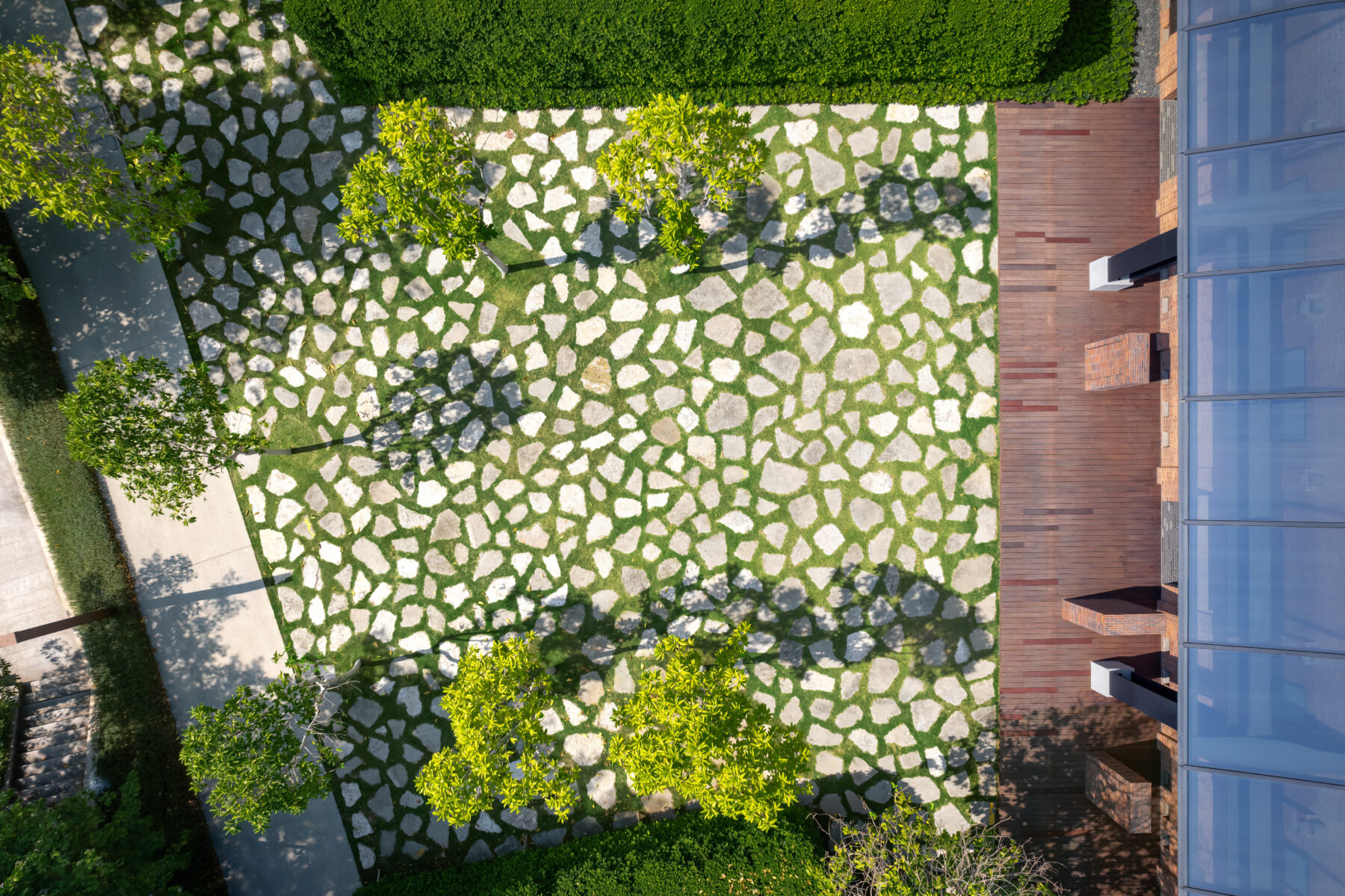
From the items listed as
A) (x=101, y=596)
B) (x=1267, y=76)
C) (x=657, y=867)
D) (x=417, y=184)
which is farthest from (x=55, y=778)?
(x=1267, y=76)

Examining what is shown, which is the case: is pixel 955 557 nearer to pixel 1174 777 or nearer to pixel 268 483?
pixel 1174 777

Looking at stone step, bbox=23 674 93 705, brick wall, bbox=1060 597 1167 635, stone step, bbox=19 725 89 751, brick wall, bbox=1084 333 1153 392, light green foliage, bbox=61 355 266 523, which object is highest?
light green foliage, bbox=61 355 266 523

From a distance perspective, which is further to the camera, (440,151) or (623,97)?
(623,97)

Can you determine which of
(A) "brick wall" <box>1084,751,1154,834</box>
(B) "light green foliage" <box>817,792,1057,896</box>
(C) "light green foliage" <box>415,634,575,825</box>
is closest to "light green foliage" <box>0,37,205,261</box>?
(C) "light green foliage" <box>415,634,575,825</box>

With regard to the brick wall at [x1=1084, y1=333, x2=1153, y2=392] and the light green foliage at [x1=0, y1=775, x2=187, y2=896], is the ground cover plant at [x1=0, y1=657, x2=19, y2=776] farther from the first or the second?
the brick wall at [x1=1084, y1=333, x2=1153, y2=392]

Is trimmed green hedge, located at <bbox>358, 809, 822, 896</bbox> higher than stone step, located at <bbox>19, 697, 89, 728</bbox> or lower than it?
lower

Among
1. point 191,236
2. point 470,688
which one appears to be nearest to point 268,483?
point 191,236

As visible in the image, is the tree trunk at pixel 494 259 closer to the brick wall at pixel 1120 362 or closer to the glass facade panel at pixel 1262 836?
the brick wall at pixel 1120 362
